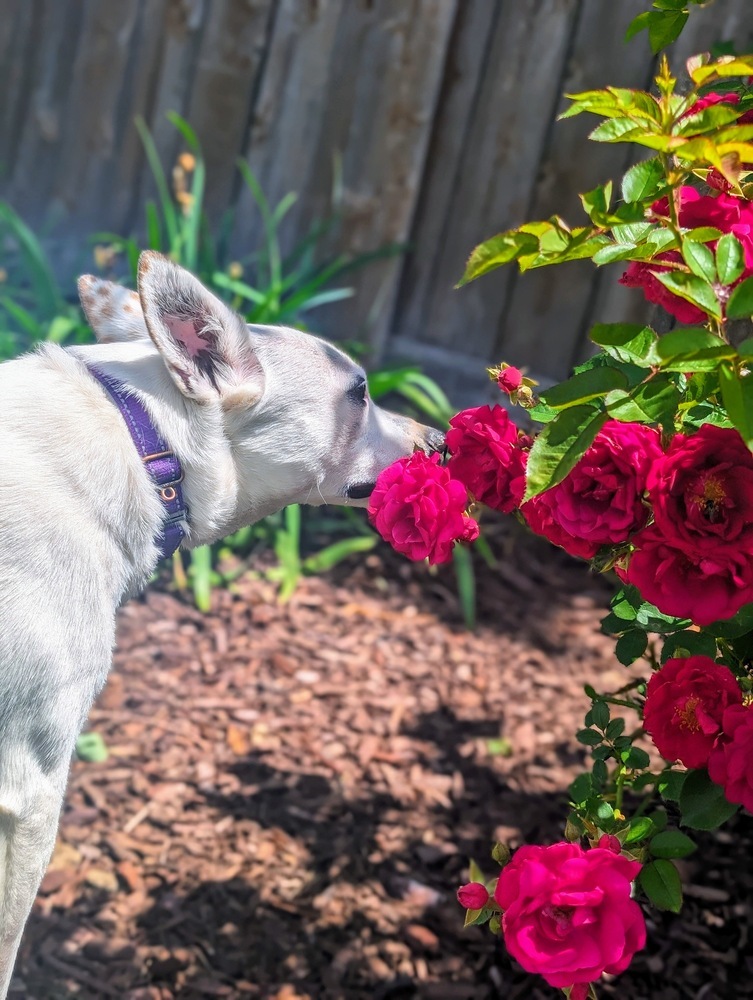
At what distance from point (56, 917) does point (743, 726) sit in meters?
1.83

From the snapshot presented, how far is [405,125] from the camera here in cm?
445

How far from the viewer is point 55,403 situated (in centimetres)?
194

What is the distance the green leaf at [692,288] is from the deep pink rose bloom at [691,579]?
0.99ft

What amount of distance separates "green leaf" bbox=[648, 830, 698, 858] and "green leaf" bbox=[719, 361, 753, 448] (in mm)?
811

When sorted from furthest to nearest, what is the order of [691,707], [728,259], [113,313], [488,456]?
[113,313] → [488,456] → [691,707] → [728,259]

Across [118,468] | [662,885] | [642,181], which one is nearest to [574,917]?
[662,885]

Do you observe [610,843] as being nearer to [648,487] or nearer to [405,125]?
[648,487]

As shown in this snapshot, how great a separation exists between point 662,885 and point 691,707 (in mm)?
335

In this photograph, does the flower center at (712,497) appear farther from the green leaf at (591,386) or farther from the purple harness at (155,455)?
the purple harness at (155,455)

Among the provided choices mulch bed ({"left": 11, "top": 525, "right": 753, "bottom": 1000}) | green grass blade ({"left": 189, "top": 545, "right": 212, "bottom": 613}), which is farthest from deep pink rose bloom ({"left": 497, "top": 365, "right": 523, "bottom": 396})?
green grass blade ({"left": 189, "top": 545, "right": 212, "bottom": 613})

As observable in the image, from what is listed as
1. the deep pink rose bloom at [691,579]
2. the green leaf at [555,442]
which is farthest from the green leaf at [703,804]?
the green leaf at [555,442]

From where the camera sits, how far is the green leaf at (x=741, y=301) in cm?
111

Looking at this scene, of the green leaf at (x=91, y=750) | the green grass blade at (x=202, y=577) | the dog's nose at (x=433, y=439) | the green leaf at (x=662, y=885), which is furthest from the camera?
the green grass blade at (x=202, y=577)

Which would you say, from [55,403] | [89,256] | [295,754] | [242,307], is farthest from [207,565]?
[89,256]
